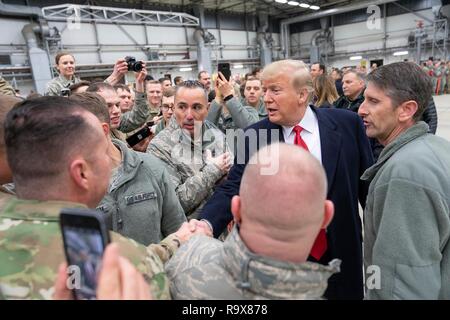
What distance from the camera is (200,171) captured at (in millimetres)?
2023

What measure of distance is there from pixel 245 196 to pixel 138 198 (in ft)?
2.82

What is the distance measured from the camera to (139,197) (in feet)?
4.98

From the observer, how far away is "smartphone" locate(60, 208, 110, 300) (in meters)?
0.64

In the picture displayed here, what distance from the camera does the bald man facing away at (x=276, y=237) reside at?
733mm

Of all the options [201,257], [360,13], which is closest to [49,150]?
[201,257]

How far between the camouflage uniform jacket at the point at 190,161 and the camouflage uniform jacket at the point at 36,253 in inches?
40.7

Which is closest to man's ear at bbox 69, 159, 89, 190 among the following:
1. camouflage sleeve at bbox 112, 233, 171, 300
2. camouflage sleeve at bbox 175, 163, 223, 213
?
camouflage sleeve at bbox 112, 233, 171, 300

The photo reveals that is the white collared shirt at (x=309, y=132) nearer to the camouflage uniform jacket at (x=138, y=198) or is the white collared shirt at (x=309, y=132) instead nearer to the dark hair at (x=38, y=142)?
the camouflage uniform jacket at (x=138, y=198)

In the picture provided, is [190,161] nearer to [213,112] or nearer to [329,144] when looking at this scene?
[329,144]

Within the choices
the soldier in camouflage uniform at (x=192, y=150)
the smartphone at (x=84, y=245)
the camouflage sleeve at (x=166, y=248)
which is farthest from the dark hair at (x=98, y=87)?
the smartphone at (x=84, y=245)

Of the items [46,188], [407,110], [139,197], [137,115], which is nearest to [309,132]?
[407,110]

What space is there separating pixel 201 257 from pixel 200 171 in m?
1.15

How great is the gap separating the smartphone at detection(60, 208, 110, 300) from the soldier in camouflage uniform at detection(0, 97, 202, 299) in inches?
3.9

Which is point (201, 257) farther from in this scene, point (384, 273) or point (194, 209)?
point (194, 209)
